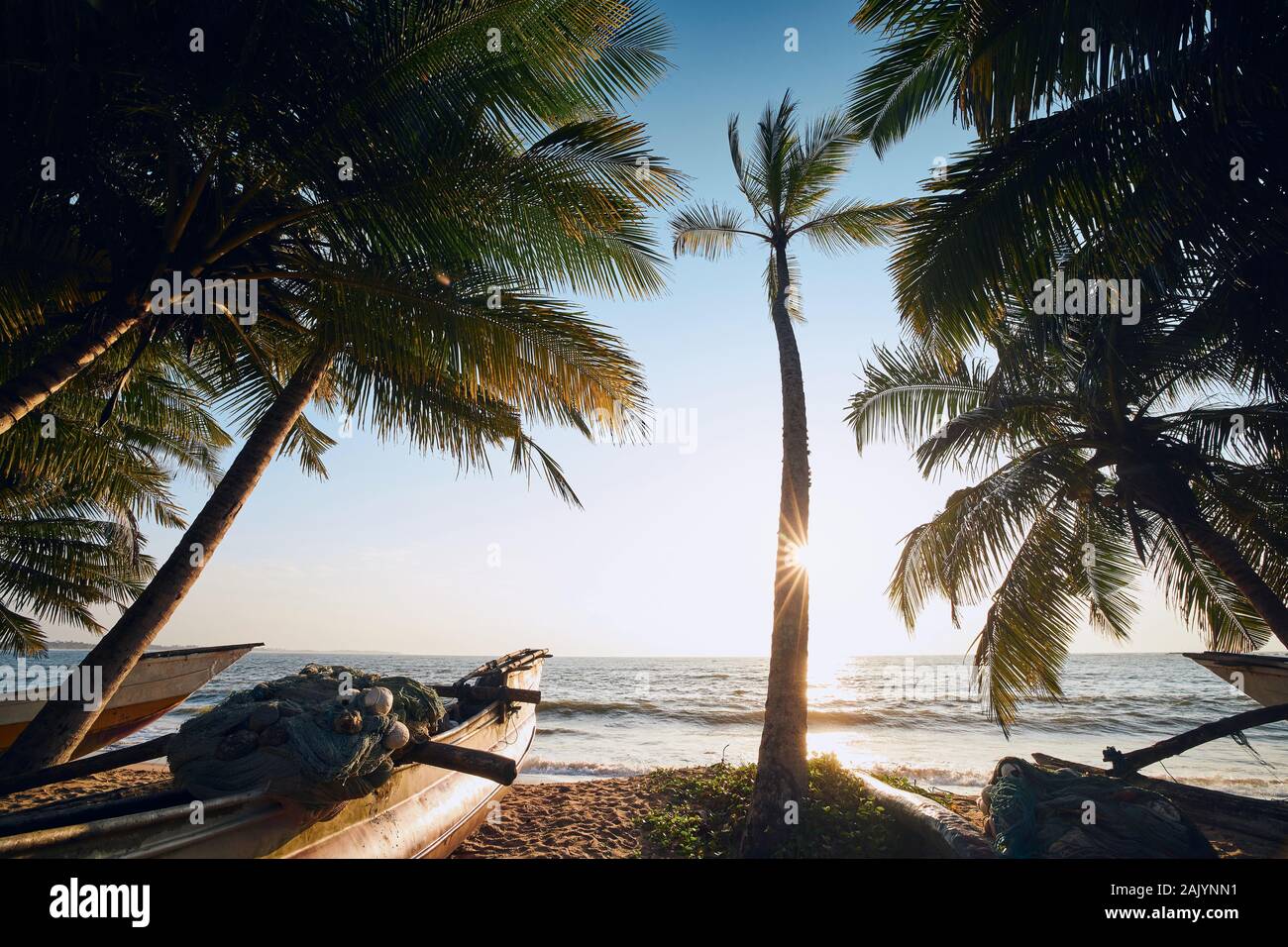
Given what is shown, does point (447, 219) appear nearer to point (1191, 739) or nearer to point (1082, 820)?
point (1082, 820)

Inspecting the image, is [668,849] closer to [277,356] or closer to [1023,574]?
[1023,574]

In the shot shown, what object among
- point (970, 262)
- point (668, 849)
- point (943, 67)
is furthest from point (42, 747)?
point (943, 67)

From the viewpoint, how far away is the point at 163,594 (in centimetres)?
505

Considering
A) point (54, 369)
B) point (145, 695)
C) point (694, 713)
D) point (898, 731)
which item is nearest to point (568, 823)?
point (54, 369)

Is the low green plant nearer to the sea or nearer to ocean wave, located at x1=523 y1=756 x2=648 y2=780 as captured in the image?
the sea

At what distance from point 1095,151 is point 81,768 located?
840 cm

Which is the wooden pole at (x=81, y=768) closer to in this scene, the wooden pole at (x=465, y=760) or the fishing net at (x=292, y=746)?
the fishing net at (x=292, y=746)

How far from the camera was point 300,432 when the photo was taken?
347 inches

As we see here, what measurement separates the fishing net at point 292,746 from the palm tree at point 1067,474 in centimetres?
624

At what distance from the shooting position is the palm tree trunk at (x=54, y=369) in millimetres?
3852

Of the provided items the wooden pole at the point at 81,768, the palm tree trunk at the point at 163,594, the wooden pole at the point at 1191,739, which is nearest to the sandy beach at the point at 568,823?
the wooden pole at the point at 81,768

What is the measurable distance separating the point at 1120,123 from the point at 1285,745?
24279mm

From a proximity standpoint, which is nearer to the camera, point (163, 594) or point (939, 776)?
point (163, 594)

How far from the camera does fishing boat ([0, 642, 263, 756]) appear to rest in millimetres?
8797
